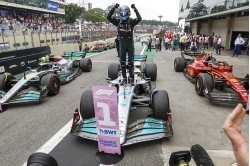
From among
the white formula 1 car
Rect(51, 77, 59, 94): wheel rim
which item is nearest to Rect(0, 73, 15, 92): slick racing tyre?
Rect(51, 77, 59, 94): wheel rim

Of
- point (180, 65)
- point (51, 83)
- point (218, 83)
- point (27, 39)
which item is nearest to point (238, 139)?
point (218, 83)

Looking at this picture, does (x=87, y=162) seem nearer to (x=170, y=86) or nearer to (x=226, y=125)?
(x=226, y=125)

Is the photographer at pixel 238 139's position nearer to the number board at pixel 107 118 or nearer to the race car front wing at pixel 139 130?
the number board at pixel 107 118

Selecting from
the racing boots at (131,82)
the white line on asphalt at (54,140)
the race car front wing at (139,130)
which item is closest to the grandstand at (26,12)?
the racing boots at (131,82)

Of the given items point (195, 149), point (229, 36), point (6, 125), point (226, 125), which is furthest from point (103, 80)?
point (229, 36)

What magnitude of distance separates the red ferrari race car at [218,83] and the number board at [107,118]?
120 inches

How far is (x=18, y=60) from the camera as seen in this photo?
10.0 meters

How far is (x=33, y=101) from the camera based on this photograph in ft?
18.1

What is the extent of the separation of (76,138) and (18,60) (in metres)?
7.32

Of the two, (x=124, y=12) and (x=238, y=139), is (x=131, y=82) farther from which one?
(x=238, y=139)

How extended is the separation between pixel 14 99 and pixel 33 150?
2.31 m

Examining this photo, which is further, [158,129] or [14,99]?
[14,99]

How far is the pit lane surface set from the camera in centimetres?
351

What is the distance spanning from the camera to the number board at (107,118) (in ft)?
10.0
